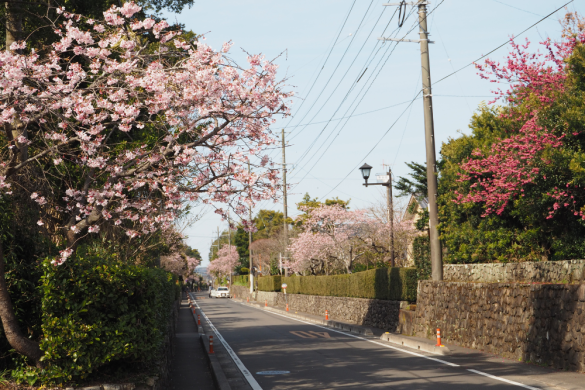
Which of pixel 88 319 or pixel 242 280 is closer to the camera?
pixel 88 319

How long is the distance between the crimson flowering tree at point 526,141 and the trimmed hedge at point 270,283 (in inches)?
1571

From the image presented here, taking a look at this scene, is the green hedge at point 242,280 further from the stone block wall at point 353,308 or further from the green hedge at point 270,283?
the stone block wall at point 353,308

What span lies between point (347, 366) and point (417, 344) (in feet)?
14.9

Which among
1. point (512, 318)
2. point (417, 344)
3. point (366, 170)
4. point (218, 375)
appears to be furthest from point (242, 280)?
point (218, 375)

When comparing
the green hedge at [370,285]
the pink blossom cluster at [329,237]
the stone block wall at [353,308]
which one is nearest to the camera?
the green hedge at [370,285]

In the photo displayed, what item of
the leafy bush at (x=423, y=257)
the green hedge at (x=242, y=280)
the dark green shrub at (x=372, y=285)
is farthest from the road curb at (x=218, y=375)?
the green hedge at (x=242, y=280)

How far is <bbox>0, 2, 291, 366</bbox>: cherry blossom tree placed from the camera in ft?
Answer: 29.5

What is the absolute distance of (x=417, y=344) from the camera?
17.6 metres

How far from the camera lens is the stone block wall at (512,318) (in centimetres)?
1213

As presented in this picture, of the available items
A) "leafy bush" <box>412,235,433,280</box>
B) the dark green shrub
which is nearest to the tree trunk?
the dark green shrub

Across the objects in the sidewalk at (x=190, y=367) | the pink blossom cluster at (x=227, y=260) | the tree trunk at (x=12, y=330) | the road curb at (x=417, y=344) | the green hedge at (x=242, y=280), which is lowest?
the sidewalk at (x=190, y=367)

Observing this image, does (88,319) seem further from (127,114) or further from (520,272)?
(520,272)

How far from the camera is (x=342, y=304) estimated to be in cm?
3300

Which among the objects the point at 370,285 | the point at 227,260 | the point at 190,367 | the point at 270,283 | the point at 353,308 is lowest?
the point at 190,367
